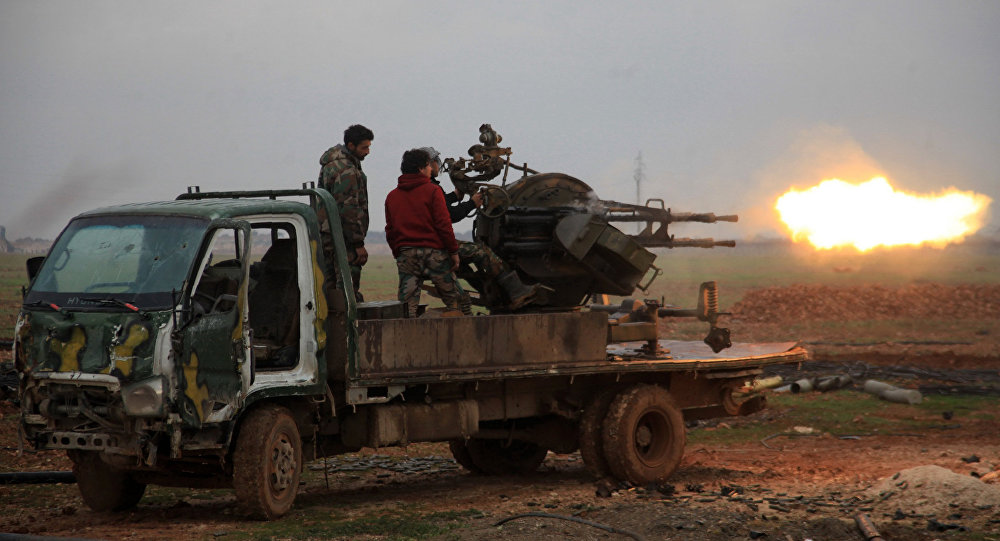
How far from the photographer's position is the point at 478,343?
1043 cm

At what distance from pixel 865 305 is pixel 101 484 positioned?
35.9 meters

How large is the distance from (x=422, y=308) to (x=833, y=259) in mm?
106084

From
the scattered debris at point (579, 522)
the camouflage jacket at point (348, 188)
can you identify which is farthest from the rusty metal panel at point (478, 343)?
the scattered debris at point (579, 522)

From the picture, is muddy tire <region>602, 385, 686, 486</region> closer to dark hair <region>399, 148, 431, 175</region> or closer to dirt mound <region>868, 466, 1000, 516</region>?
dirt mound <region>868, 466, 1000, 516</region>

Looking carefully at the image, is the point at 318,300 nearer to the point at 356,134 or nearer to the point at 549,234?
the point at 356,134

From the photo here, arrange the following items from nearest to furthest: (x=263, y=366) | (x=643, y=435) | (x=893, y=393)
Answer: (x=263, y=366) < (x=643, y=435) < (x=893, y=393)

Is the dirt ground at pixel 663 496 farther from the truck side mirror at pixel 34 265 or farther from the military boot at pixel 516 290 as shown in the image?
the truck side mirror at pixel 34 265

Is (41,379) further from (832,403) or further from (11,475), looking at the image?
(832,403)

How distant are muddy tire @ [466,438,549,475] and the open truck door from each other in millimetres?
4415

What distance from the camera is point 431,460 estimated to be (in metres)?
13.7

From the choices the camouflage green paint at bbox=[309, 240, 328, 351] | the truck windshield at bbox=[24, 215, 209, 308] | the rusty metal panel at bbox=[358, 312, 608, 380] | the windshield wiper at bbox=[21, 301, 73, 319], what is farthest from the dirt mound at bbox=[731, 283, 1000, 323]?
the windshield wiper at bbox=[21, 301, 73, 319]

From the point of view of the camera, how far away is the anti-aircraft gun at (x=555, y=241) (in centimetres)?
1234

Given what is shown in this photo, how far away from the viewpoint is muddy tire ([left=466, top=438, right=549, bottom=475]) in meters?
12.8

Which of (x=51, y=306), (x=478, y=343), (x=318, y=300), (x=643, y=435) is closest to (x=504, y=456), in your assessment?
(x=643, y=435)
